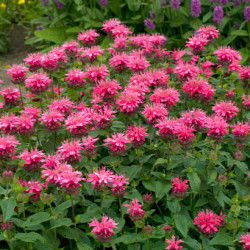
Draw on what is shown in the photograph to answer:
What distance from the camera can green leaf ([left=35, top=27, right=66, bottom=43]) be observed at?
483 centimetres

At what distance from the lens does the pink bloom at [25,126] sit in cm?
212

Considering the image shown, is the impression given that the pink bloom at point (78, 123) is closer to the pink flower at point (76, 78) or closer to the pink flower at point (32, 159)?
the pink flower at point (32, 159)

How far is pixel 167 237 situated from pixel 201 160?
406 millimetres

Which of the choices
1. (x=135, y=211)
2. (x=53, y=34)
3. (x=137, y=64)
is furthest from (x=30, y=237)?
(x=53, y=34)

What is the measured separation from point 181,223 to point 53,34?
3.51 metres

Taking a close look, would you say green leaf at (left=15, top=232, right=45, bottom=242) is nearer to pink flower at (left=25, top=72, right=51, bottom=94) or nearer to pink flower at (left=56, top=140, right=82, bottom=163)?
pink flower at (left=56, top=140, right=82, bottom=163)

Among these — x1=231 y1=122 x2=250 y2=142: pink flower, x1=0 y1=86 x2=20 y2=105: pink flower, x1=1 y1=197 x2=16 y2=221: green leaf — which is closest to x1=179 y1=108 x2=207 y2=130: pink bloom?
x1=231 y1=122 x2=250 y2=142: pink flower

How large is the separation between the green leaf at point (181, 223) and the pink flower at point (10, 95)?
116 centimetres

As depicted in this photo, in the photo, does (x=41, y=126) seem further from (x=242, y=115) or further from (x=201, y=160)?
(x=242, y=115)

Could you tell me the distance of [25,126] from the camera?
6.97 feet

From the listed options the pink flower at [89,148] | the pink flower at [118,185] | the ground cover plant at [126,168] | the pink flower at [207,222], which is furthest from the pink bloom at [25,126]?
the pink flower at [207,222]

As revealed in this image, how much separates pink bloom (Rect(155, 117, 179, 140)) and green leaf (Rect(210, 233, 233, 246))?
466mm

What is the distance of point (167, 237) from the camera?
1805 mm

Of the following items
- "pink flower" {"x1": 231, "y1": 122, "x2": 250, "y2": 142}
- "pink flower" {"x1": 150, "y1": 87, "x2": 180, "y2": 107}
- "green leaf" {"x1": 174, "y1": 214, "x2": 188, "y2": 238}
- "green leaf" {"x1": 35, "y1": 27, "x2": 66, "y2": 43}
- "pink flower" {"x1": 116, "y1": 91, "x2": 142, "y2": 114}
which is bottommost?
"green leaf" {"x1": 35, "y1": 27, "x2": 66, "y2": 43}
